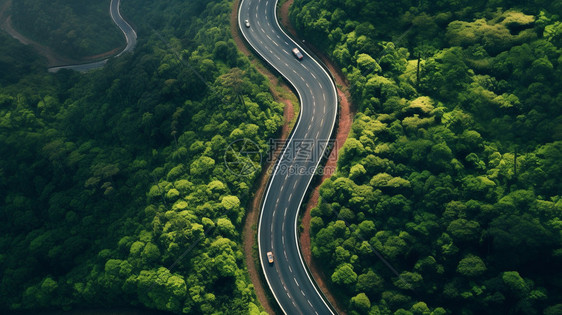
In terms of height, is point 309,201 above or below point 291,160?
below

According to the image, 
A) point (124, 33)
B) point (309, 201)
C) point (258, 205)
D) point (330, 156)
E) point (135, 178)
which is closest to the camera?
point (309, 201)

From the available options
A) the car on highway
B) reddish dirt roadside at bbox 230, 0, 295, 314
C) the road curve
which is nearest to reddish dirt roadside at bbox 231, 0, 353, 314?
reddish dirt roadside at bbox 230, 0, 295, 314

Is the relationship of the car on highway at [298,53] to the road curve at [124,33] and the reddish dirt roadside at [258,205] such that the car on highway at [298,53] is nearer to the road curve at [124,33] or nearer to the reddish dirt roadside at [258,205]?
the reddish dirt roadside at [258,205]

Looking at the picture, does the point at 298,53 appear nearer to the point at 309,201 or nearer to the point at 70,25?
the point at 309,201

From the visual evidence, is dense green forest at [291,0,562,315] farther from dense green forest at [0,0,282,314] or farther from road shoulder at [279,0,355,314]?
dense green forest at [0,0,282,314]

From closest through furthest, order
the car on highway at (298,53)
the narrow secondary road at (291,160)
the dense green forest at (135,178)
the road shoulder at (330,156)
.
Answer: the narrow secondary road at (291,160) → the dense green forest at (135,178) → the road shoulder at (330,156) → the car on highway at (298,53)

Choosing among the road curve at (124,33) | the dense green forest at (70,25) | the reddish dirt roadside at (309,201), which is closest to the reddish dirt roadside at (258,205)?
the reddish dirt roadside at (309,201)

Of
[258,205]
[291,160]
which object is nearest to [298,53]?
[291,160]
